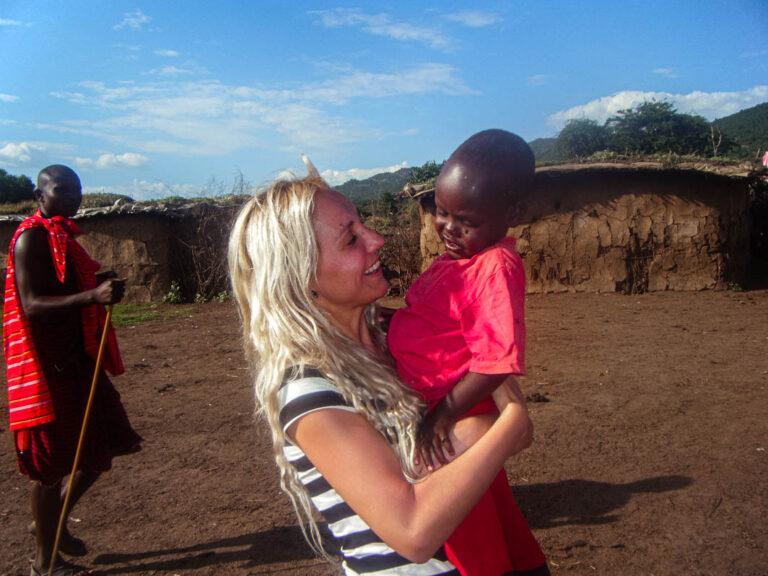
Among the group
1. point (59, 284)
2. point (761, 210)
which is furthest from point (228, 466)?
point (761, 210)

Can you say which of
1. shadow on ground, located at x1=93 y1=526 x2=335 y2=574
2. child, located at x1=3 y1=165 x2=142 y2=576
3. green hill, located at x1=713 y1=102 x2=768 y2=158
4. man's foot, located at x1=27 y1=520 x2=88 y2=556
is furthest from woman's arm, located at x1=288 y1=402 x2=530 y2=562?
green hill, located at x1=713 y1=102 x2=768 y2=158

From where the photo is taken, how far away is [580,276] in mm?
10750

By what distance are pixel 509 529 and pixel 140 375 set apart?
6.45 metres

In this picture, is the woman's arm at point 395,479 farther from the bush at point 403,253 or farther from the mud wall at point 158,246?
the mud wall at point 158,246

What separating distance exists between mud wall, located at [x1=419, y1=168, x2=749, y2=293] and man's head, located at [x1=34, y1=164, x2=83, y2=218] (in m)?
8.10

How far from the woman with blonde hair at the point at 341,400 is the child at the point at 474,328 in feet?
0.18

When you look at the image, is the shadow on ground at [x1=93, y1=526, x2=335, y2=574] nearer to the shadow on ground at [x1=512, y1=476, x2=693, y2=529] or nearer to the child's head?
the shadow on ground at [x1=512, y1=476, x2=693, y2=529]

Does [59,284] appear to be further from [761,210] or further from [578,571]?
[761,210]

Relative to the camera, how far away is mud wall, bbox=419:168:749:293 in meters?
10.4

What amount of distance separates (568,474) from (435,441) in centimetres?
321

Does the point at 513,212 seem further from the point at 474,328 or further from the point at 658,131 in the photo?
the point at 658,131

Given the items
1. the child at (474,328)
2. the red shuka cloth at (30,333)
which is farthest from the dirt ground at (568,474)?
the child at (474,328)

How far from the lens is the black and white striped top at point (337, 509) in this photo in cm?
134

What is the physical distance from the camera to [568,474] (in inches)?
170
